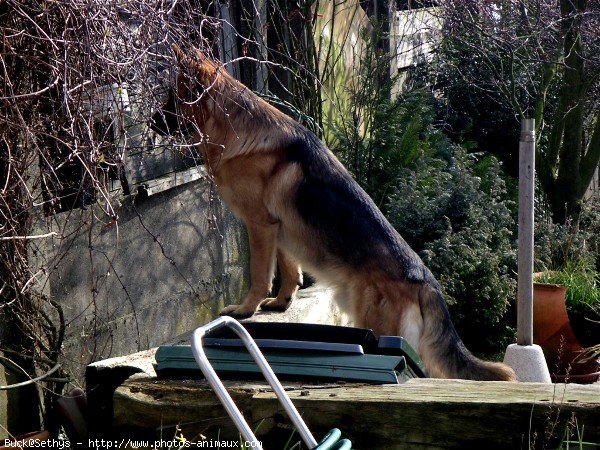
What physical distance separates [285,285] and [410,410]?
7.19ft

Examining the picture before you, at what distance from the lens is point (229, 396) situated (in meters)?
2.34

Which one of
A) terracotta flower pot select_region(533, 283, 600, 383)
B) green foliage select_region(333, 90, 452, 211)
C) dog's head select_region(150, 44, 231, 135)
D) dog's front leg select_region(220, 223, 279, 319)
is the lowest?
terracotta flower pot select_region(533, 283, 600, 383)

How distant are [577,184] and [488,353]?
2908 millimetres

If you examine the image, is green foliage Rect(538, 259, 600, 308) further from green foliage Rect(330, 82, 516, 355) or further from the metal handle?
the metal handle

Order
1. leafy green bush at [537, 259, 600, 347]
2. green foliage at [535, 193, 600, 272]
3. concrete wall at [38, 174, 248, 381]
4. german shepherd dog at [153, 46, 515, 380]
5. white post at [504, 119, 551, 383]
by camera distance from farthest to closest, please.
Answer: green foliage at [535, 193, 600, 272]
leafy green bush at [537, 259, 600, 347]
white post at [504, 119, 551, 383]
concrete wall at [38, 174, 248, 381]
german shepherd dog at [153, 46, 515, 380]

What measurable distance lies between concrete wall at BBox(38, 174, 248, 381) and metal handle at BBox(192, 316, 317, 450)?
69.3 inches

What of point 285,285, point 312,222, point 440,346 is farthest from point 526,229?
point 285,285

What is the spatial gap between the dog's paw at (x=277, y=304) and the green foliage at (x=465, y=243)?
5.99 ft

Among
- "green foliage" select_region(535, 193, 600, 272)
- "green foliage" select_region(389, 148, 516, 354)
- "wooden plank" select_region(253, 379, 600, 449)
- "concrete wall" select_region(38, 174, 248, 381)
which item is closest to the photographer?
"wooden plank" select_region(253, 379, 600, 449)

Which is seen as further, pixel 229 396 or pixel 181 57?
pixel 181 57

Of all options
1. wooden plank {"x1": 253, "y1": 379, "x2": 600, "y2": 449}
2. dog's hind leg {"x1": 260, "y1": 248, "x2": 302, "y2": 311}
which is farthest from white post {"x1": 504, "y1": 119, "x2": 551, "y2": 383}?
wooden plank {"x1": 253, "y1": 379, "x2": 600, "y2": 449}

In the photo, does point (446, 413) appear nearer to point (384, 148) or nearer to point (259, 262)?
point (259, 262)

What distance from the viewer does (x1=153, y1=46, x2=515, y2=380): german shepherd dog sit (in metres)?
4.64

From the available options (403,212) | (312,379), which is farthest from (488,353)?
(312,379)
